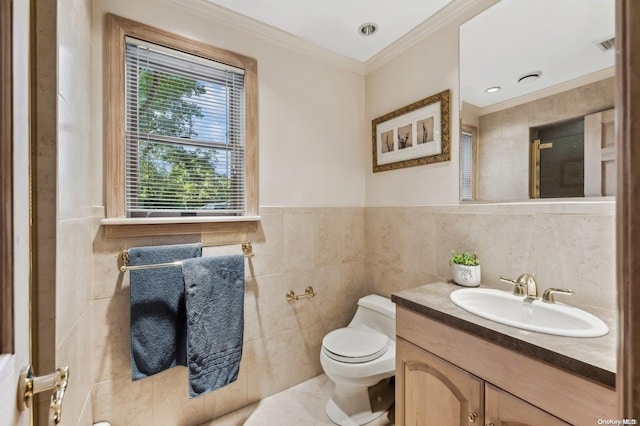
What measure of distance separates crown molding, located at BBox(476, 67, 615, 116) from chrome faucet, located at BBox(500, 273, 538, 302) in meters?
0.86

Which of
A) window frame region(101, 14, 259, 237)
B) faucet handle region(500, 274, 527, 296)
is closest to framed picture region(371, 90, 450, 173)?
faucet handle region(500, 274, 527, 296)

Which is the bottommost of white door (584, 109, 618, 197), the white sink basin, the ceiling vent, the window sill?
the white sink basin

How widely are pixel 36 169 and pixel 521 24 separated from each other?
6.67ft

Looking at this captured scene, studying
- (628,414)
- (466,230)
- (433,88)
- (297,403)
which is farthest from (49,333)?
(433,88)

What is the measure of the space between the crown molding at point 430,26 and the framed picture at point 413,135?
413 millimetres

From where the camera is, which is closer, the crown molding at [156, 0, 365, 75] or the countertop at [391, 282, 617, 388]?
the countertop at [391, 282, 617, 388]

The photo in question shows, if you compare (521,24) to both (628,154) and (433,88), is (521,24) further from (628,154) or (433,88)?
(628,154)

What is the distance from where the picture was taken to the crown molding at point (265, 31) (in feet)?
5.24

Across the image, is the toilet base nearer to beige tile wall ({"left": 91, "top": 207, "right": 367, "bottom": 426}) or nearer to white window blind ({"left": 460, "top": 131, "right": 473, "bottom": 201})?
beige tile wall ({"left": 91, "top": 207, "right": 367, "bottom": 426})

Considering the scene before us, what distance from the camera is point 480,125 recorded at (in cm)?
156

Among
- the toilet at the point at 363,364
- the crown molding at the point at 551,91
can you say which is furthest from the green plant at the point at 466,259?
the crown molding at the point at 551,91

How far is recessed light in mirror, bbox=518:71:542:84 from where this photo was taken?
134cm

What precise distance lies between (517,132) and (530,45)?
41 centimetres

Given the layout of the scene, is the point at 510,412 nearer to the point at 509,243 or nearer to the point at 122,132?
the point at 509,243
